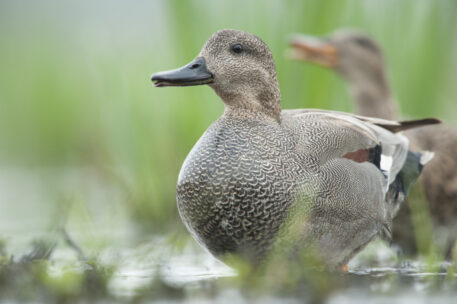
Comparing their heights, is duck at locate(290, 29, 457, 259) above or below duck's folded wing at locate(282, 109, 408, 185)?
below

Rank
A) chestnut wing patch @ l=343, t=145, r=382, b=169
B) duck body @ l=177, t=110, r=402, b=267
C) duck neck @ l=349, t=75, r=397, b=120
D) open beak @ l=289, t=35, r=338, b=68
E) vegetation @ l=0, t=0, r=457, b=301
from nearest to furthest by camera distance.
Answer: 1. duck body @ l=177, t=110, r=402, b=267
2. chestnut wing patch @ l=343, t=145, r=382, b=169
3. vegetation @ l=0, t=0, r=457, b=301
4. open beak @ l=289, t=35, r=338, b=68
5. duck neck @ l=349, t=75, r=397, b=120

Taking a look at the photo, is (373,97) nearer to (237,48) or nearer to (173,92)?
(173,92)

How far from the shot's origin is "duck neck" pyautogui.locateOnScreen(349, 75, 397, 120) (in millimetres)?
6711

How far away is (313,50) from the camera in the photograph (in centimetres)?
661

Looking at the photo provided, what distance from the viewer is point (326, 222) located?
361 cm

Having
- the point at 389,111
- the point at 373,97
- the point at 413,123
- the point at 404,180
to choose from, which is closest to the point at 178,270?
the point at 404,180

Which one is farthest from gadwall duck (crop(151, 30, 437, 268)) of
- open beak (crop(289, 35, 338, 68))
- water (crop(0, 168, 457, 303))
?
open beak (crop(289, 35, 338, 68))

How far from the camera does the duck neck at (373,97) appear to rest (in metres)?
6.71

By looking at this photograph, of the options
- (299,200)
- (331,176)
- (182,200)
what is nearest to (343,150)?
(331,176)

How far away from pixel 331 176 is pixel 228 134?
1.72ft

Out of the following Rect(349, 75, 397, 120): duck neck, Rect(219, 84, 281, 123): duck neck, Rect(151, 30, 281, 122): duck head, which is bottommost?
Rect(349, 75, 397, 120): duck neck

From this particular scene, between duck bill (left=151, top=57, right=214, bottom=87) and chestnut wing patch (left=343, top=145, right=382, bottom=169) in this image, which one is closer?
duck bill (left=151, top=57, right=214, bottom=87)

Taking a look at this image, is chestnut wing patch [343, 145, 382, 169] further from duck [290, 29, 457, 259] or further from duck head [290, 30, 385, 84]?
duck head [290, 30, 385, 84]

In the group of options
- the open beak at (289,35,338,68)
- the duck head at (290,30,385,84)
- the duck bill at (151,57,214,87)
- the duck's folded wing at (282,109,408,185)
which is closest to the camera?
the duck bill at (151,57,214,87)
